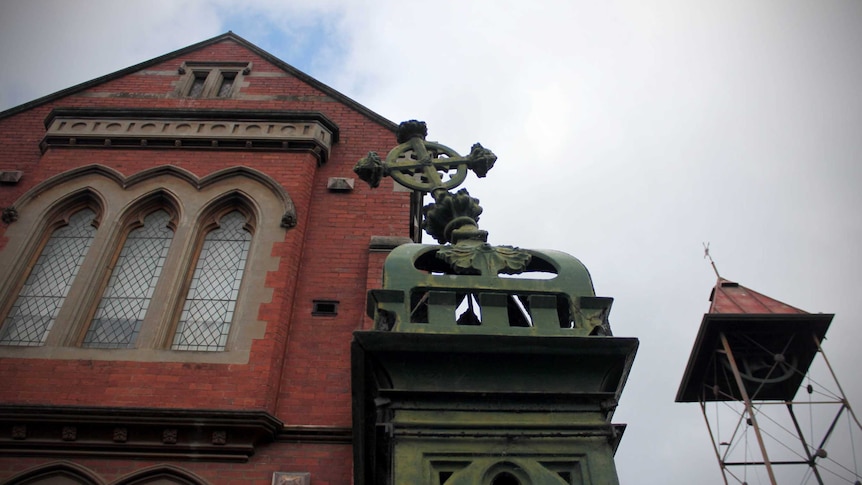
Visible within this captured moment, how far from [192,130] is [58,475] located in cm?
582

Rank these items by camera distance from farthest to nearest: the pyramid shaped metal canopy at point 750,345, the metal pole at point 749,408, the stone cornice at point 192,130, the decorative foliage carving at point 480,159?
the pyramid shaped metal canopy at point 750,345
the metal pole at point 749,408
the stone cornice at point 192,130
the decorative foliage carving at point 480,159

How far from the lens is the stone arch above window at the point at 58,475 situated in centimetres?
653

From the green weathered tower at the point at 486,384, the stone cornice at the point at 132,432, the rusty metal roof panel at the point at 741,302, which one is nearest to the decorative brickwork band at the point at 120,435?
the stone cornice at the point at 132,432

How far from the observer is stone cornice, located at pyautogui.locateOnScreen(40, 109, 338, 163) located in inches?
419

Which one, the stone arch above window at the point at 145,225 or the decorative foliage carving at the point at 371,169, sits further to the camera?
the stone arch above window at the point at 145,225

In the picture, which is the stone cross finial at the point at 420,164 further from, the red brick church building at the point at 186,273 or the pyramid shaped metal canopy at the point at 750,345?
the pyramid shaped metal canopy at the point at 750,345

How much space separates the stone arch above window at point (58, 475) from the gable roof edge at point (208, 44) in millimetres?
6975

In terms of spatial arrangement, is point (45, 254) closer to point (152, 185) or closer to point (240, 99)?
point (152, 185)

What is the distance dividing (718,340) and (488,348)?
13660mm

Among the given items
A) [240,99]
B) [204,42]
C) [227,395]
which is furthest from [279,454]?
[204,42]

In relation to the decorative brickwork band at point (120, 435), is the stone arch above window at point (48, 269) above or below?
above

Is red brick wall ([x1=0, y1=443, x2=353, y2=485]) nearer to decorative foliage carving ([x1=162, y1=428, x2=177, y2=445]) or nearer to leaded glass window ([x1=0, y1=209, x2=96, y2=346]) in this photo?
decorative foliage carving ([x1=162, y1=428, x2=177, y2=445])

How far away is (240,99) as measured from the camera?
1212 centimetres

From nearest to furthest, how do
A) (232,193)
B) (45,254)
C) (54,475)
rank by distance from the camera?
(54,475)
(45,254)
(232,193)
